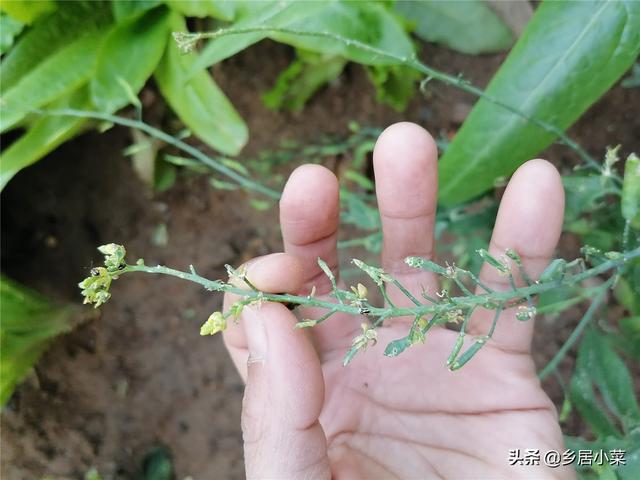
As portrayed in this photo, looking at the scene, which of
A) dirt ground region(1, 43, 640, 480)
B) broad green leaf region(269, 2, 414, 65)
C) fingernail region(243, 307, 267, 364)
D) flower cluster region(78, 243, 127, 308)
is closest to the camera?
flower cluster region(78, 243, 127, 308)

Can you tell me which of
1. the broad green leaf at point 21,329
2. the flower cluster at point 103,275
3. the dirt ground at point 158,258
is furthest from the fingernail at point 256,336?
the dirt ground at point 158,258

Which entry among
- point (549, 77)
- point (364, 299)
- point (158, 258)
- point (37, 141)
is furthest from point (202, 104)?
point (364, 299)

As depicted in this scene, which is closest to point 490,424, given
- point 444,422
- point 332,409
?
point 444,422

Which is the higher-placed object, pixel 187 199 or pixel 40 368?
pixel 187 199

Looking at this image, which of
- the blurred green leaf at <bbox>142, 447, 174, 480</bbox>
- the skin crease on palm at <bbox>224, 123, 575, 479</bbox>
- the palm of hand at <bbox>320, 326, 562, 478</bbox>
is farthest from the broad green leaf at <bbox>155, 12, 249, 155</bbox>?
the blurred green leaf at <bbox>142, 447, 174, 480</bbox>

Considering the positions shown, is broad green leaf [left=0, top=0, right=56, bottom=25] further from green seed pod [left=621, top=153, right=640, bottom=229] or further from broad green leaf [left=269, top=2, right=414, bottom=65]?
green seed pod [left=621, top=153, right=640, bottom=229]

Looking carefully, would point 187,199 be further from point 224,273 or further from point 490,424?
point 490,424
